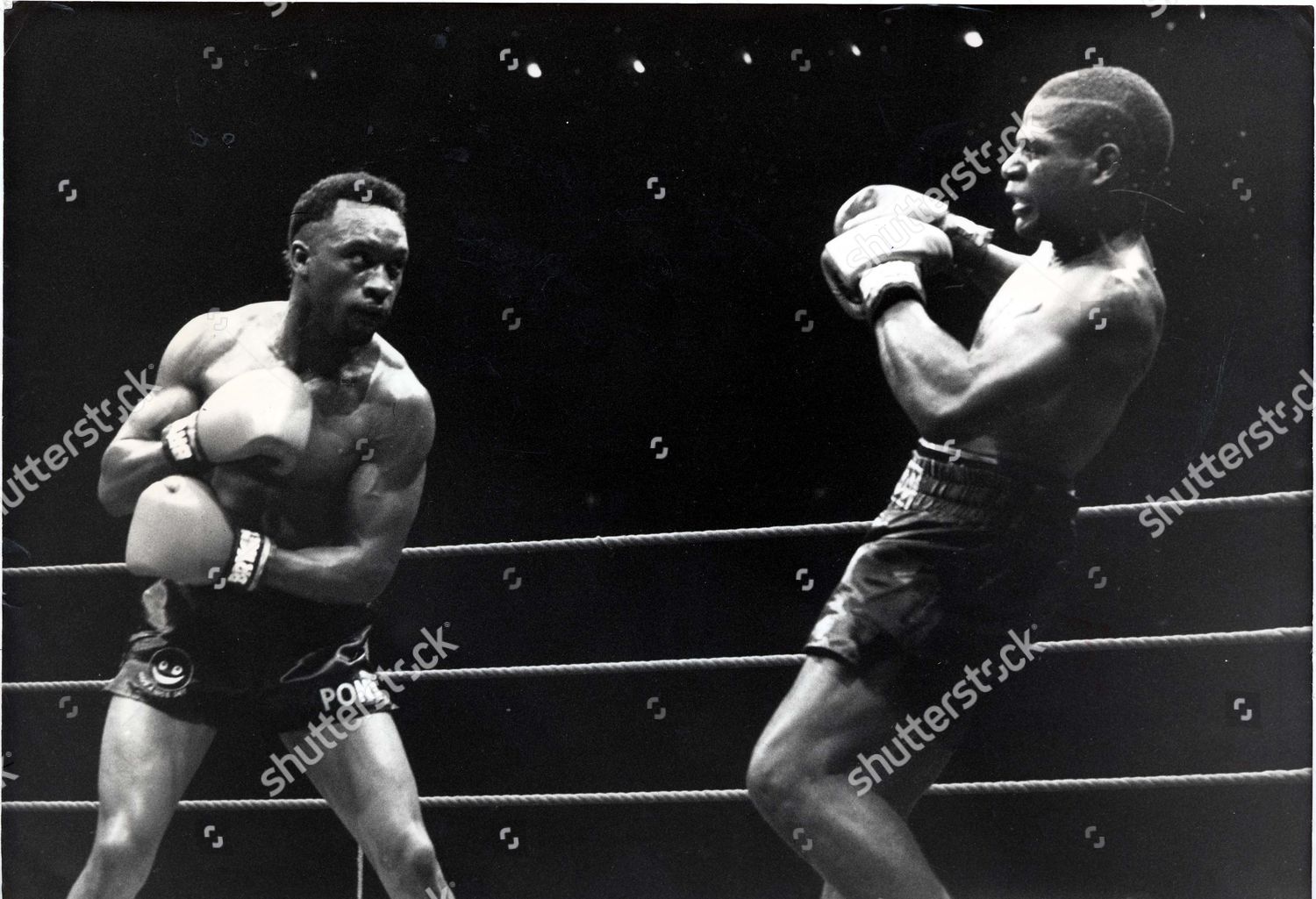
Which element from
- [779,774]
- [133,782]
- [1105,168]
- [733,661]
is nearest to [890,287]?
[1105,168]

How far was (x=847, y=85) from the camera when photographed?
7.34ft

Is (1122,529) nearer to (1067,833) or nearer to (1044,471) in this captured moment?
(1044,471)

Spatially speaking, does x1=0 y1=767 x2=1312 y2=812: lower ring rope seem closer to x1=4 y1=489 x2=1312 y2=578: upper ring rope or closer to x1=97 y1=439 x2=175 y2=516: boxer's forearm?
x1=4 y1=489 x2=1312 y2=578: upper ring rope

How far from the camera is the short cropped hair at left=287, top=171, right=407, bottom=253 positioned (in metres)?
2.26

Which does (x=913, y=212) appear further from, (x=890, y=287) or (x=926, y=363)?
(x=926, y=363)

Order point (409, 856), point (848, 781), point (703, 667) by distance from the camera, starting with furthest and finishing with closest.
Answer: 1. point (703, 667)
2. point (409, 856)
3. point (848, 781)

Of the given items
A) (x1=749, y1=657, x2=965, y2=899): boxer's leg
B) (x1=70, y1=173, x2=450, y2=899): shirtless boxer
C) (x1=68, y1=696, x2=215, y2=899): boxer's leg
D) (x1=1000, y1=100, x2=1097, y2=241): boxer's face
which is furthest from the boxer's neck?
(x1=1000, y1=100, x2=1097, y2=241): boxer's face

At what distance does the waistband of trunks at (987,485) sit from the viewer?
2.04m

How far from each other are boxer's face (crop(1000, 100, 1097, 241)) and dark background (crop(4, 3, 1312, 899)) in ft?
0.16

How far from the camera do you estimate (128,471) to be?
7.36ft

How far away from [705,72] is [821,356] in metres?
0.53

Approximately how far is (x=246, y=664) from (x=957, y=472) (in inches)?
47.4

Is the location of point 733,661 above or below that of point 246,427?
below

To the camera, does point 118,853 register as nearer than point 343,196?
Yes
